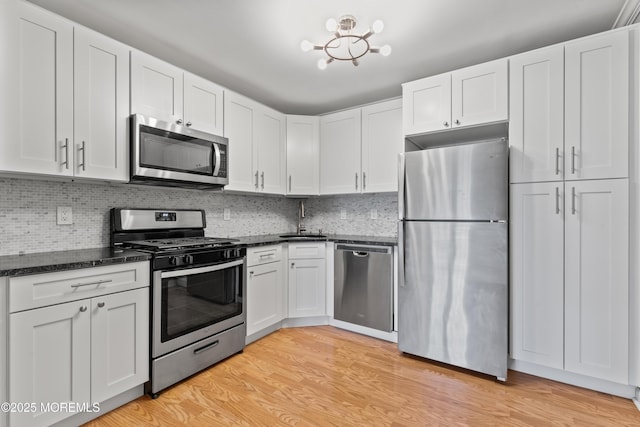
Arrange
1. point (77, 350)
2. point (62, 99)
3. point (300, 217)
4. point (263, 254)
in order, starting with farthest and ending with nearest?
point (300, 217)
point (263, 254)
point (62, 99)
point (77, 350)

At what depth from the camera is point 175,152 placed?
7.54 ft

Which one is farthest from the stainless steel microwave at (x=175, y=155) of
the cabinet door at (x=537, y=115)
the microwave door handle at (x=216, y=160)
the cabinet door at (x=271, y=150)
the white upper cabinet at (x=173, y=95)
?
the cabinet door at (x=537, y=115)

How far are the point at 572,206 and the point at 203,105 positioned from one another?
9.50ft

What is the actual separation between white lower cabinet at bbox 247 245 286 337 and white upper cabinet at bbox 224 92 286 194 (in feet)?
2.21

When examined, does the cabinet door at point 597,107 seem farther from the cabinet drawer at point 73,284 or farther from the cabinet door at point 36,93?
the cabinet door at point 36,93

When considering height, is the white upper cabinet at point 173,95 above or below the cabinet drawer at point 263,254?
above

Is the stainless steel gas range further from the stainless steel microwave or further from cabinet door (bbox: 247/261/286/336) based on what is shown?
the stainless steel microwave

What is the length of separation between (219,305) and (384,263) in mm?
1479

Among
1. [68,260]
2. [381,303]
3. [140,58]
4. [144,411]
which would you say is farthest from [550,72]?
[144,411]

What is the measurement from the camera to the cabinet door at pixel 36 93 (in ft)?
5.21

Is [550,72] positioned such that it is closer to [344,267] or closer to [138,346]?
[344,267]

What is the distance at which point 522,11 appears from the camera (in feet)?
6.38

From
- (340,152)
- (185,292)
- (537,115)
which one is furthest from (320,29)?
(185,292)

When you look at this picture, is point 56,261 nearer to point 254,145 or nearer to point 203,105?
point 203,105
